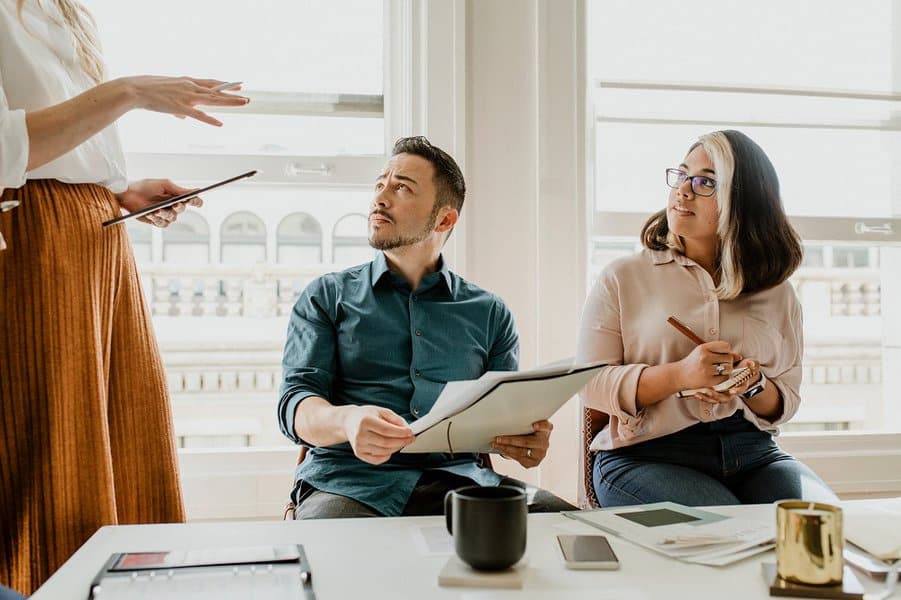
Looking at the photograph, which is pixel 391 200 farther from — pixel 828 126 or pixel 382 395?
pixel 828 126

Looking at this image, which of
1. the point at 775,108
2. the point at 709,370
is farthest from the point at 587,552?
the point at 775,108

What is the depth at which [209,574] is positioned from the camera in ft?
3.25

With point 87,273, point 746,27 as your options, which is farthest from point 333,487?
point 746,27

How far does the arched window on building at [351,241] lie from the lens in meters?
2.55

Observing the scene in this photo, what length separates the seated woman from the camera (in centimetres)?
186

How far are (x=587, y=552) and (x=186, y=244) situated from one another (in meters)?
1.81

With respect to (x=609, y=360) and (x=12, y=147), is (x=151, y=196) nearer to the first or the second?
(x=12, y=147)

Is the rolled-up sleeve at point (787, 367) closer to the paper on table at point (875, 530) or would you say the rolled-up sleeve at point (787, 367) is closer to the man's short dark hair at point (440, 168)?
the paper on table at point (875, 530)

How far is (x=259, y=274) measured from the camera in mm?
2537

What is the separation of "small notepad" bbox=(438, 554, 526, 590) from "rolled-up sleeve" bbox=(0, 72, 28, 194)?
3.03 feet

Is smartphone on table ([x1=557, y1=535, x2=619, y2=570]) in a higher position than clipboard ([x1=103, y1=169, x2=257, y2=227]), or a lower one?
lower

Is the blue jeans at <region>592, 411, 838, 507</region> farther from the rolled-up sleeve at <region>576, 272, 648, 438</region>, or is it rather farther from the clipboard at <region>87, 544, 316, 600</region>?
the clipboard at <region>87, 544, 316, 600</region>

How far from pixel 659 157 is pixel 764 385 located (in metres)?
0.95

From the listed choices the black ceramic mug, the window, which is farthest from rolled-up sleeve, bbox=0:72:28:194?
the window
